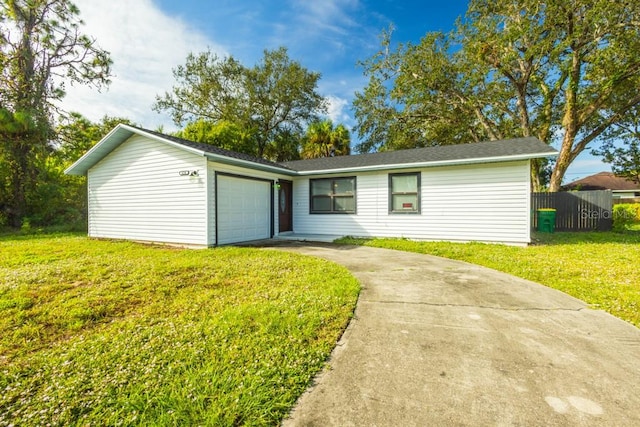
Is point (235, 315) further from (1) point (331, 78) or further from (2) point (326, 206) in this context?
(1) point (331, 78)

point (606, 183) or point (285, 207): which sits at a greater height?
point (606, 183)

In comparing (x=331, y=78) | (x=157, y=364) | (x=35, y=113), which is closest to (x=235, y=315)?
(x=157, y=364)

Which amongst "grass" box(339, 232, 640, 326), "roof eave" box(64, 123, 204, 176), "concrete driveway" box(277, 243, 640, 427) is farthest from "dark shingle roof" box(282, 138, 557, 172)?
"concrete driveway" box(277, 243, 640, 427)

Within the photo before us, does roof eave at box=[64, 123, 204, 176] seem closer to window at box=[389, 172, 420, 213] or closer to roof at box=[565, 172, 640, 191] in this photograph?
window at box=[389, 172, 420, 213]

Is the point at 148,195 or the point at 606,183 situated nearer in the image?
the point at 148,195

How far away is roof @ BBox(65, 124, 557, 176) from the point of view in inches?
308

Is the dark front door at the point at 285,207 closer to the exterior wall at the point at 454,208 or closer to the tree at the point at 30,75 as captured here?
the exterior wall at the point at 454,208

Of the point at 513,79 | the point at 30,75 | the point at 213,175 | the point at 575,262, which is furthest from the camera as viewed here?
the point at 513,79

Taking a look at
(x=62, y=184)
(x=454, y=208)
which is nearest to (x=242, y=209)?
(x=454, y=208)

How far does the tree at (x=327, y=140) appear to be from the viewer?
1775 cm

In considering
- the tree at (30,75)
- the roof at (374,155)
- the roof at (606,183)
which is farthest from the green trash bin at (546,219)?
the tree at (30,75)

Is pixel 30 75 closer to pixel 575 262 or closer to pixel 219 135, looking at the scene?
pixel 219 135

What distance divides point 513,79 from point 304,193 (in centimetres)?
1307

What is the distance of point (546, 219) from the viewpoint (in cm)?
1107
